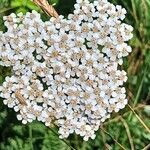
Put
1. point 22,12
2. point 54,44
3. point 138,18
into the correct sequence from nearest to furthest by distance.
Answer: point 54,44 → point 22,12 → point 138,18

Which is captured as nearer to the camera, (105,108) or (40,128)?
(105,108)

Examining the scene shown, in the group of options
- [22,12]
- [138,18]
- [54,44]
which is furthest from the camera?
[138,18]

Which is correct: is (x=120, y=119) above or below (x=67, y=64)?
below

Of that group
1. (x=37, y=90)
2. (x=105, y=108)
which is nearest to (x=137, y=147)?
(x=105, y=108)

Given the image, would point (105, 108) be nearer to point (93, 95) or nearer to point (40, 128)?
point (93, 95)

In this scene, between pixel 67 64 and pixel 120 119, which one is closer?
pixel 67 64

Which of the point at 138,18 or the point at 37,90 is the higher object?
the point at 138,18
